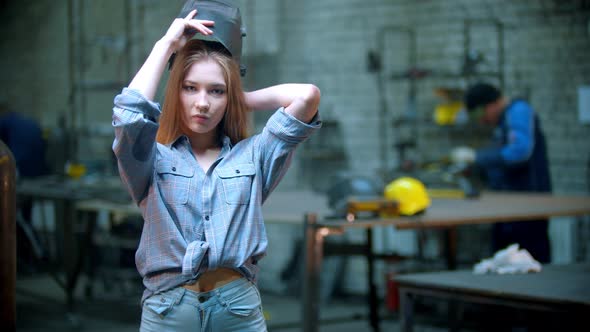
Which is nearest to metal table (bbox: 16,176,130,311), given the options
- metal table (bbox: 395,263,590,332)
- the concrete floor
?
the concrete floor

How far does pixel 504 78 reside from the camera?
5.77 meters

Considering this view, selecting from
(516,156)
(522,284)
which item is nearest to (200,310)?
(522,284)

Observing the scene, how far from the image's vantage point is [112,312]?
5.59 meters

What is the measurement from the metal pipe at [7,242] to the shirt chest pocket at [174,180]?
302 millimetres

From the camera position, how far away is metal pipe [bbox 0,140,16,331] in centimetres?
153

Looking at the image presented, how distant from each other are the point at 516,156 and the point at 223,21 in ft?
10.8

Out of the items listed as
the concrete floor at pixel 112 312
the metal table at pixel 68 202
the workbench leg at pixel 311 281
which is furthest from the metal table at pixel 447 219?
the metal table at pixel 68 202

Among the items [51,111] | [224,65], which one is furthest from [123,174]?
[51,111]

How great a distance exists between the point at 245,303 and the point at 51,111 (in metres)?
4.01

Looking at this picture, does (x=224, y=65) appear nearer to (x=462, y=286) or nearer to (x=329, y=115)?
(x=462, y=286)

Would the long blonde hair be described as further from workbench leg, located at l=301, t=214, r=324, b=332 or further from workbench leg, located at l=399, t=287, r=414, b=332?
workbench leg, located at l=301, t=214, r=324, b=332

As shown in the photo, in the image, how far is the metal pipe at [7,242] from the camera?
153 cm

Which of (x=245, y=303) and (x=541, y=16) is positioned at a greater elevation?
(x=541, y=16)

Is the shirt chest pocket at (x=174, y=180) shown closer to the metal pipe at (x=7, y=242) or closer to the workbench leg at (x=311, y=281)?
the metal pipe at (x=7, y=242)
